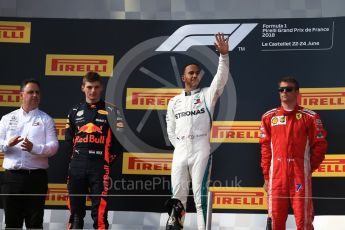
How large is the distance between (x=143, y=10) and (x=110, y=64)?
0.50 m

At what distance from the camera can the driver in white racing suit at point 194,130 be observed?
4.47m

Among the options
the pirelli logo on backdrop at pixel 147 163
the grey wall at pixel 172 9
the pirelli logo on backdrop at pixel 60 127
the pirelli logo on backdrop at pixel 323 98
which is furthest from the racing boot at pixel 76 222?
the pirelli logo on backdrop at pixel 323 98

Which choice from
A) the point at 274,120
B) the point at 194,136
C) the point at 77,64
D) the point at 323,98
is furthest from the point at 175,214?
the point at 77,64

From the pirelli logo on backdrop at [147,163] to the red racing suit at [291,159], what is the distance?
91 centimetres

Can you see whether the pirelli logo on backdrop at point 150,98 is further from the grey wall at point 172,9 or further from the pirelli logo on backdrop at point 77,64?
the grey wall at point 172,9

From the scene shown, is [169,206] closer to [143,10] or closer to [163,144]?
[163,144]

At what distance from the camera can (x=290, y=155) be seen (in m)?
4.35

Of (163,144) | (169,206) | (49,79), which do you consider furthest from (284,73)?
(49,79)

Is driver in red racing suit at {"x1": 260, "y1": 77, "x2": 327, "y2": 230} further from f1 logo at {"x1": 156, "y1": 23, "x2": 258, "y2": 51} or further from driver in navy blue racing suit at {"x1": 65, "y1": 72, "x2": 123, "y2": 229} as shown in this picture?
driver in navy blue racing suit at {"x1": 65, "y1": 72, "x2": 123, "y2": 229}

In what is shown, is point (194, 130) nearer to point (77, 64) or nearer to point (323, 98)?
point (323, 98)

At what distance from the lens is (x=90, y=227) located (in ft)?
16.4

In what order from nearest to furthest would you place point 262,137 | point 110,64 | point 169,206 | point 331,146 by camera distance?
point 169,206
point 262,137
point 331,146
point 110,64

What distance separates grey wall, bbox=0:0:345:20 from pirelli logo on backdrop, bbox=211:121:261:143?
837mm

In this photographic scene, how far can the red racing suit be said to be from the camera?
4.27 m
